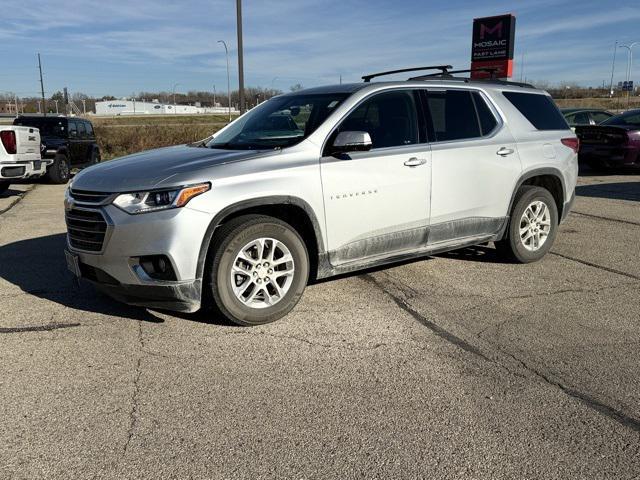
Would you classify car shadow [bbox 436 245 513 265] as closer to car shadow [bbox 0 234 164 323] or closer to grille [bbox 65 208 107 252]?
car shadow [bbox 0 234 164 323]

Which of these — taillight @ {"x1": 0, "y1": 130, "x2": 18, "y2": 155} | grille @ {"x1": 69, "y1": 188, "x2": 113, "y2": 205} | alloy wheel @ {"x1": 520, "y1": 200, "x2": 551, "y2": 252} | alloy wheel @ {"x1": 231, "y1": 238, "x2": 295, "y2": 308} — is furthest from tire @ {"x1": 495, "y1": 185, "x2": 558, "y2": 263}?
taillight @ {"x1": 0, "y1": 130, "x2": 18, "y2": 155}

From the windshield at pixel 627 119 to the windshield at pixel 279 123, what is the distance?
12.0m

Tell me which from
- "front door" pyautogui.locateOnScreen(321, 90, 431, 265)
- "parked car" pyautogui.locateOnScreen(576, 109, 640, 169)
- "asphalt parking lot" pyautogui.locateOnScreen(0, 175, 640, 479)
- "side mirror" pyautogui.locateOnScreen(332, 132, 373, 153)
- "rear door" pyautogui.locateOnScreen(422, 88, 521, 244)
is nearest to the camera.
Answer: "asphalt parking lot" pyautogui.locateOnScreen(0, 175, 640, 479)

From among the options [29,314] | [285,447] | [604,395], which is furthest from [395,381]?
[29,314]

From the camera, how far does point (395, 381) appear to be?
11.5 feet

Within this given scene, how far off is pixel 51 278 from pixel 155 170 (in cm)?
230

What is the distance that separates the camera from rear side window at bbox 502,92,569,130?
5969 millimetres

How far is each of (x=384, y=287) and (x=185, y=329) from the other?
6.28 ft

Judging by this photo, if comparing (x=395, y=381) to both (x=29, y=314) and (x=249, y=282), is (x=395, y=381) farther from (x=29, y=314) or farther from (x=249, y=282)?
(x=29, y=314)

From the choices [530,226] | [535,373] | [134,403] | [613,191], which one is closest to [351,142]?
[535,373]

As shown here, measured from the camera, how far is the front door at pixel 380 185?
457cm

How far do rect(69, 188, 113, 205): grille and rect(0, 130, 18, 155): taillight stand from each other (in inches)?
318

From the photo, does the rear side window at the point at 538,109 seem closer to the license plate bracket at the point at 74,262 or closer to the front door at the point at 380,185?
the front door at the point at 380,185

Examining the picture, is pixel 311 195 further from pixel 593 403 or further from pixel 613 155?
pixel 613 155
